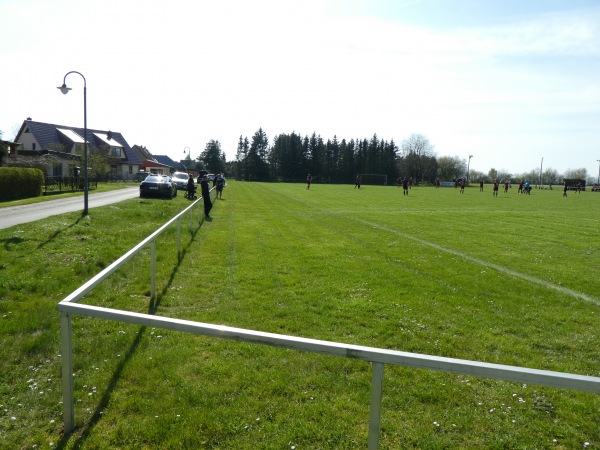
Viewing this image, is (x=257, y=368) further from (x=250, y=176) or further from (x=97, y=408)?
(x=250, y=176)

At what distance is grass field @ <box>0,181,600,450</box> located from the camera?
3.42 m

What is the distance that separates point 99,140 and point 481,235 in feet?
221

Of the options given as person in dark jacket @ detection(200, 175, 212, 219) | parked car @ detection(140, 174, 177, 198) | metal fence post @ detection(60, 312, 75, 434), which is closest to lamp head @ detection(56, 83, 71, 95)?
person in dark jacket @ detection(200, 175, 212, 219)

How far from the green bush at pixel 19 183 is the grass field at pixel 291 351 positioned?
1620cm

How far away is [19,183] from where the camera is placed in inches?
1028

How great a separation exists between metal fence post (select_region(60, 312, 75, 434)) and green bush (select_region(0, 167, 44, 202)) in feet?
85.1

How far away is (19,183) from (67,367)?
27.8 m

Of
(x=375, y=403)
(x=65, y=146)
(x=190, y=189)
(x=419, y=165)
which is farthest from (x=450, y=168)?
(x=375, y=403)

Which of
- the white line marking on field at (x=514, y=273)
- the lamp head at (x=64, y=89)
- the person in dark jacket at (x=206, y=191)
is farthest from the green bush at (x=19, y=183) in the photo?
the white line marking on field at (x=514, y=273)

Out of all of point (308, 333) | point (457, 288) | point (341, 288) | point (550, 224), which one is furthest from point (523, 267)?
point (550, 224)

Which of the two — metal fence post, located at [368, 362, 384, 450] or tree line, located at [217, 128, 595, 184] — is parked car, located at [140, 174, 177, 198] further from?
tree line, located at [217, 128, 595, 184]

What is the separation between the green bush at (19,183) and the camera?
24562 mm

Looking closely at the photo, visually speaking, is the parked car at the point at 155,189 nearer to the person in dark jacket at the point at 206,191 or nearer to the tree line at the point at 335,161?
the person in dark jacket at the point at 206,191

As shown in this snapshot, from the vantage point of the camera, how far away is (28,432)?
3318mm
